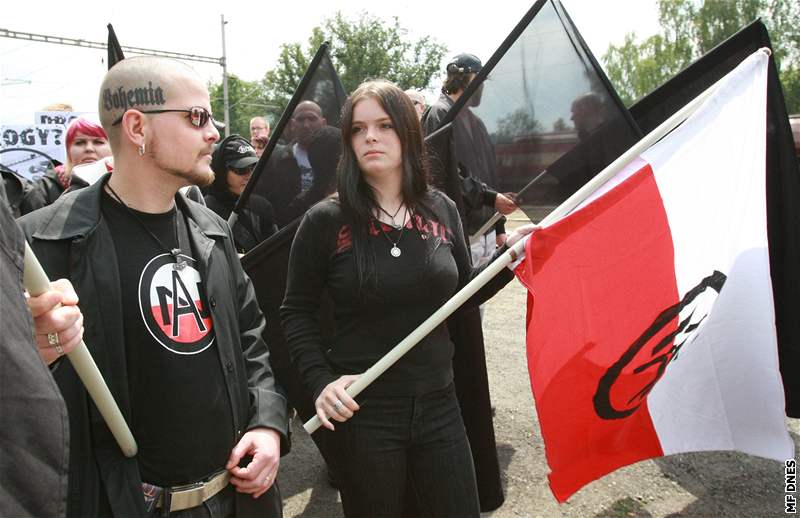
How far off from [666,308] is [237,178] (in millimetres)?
2971

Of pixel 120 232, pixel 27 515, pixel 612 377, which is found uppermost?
pixel 120 232

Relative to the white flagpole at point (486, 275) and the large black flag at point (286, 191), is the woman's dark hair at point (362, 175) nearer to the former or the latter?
the white flagpole at point (486, 275)

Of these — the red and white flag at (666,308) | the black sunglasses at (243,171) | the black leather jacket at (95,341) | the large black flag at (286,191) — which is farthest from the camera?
the black sunglasses at (243,171)

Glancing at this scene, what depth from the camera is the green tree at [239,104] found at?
2266 inches

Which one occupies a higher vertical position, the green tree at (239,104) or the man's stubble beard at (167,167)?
the green tree at (239,104)

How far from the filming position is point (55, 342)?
44.0 inches

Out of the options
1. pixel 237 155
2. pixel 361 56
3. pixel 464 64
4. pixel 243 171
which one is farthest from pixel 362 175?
pixel 361 56

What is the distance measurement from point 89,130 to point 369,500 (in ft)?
9.56

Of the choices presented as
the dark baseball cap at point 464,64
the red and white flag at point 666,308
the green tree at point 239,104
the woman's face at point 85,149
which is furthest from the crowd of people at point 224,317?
the green tree at point 239,104

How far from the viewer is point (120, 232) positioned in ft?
5.33

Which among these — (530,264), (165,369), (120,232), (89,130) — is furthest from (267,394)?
(89,130)

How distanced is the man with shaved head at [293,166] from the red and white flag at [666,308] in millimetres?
1578

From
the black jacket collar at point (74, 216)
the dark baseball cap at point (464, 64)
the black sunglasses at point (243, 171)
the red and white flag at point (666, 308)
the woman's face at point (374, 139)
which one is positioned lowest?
the red and white flag at point (666, 308)

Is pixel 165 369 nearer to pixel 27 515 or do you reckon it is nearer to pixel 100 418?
pixel 100 418
